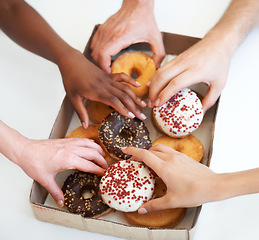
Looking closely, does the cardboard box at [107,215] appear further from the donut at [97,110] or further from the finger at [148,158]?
the finger at [148,158]

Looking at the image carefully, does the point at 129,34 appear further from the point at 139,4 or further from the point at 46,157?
the point at 46,157

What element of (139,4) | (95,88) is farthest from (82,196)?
(139,4)

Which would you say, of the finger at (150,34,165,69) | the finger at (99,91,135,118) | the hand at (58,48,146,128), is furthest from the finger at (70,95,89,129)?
the finger at (150,34,165,69)

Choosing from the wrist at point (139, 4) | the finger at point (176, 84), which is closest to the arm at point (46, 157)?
the finger at point (176, 84)

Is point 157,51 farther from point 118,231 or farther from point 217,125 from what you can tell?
point 118,231

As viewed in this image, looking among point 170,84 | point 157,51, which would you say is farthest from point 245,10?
point 170,84

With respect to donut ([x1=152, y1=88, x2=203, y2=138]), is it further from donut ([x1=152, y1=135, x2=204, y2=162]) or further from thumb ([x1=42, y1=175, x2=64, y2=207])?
thumb ([x1=42, y1=175, x2=64, y2=207])

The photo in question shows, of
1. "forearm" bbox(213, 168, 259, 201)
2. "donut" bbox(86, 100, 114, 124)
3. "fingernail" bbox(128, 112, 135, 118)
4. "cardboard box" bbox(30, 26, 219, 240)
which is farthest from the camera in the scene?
"donut" bbox(86, 100, 114, 124)
